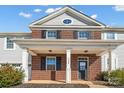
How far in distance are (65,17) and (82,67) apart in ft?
16.3

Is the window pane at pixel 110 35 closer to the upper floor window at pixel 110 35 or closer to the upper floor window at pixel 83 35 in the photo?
the upper floor window at pixel 110 35

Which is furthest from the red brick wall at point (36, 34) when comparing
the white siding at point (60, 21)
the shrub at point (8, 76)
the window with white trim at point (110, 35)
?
the shrub at point (8, 76)

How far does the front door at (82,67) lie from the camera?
2931 centimetres

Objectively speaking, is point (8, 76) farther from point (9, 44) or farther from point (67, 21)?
point (9, 44)

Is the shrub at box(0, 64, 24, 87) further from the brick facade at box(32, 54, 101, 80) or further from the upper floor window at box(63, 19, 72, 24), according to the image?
the upper floor window at box(63, 19, 72, 24)

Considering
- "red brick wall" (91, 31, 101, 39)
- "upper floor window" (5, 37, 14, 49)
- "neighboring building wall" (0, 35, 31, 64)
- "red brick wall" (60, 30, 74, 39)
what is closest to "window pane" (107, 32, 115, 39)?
"red brick wall" (91, 31, 101, 39)

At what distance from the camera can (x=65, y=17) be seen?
30.0 m

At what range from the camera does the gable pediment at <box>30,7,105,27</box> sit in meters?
29.7

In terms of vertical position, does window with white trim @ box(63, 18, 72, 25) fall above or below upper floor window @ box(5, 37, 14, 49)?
above

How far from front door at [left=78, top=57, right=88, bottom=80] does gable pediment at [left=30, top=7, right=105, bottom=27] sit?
3.29 m

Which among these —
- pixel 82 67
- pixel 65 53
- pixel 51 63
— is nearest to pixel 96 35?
pixel 82 67

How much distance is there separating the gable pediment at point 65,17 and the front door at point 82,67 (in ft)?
10.8
